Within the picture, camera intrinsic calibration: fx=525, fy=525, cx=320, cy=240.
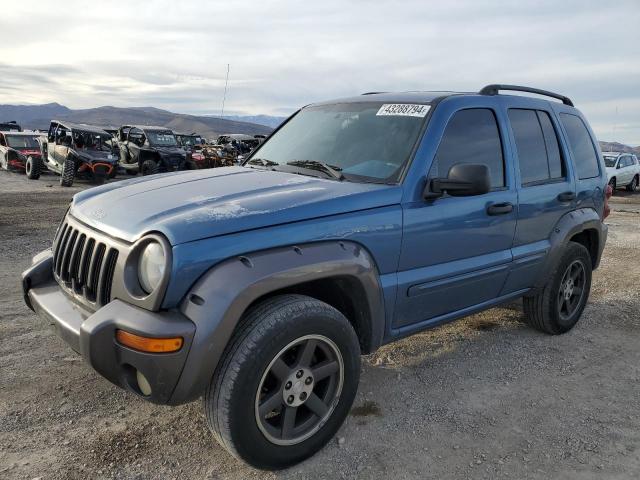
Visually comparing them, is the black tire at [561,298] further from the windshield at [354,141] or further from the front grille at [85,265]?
the front grille at [85,265]

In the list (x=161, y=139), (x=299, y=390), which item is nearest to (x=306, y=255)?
(x=299, y=390)

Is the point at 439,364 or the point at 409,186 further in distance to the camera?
the point at 439,364

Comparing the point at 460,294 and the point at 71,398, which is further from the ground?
the point at 460,294

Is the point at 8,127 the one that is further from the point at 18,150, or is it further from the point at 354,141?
the point at 354,141

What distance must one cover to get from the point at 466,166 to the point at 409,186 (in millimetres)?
326

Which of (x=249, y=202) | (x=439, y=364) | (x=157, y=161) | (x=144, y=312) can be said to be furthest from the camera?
(x=157, y=161)

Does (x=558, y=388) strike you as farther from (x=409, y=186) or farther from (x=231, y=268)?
(x=231, y=268)

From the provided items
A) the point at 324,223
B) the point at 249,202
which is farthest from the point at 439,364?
the point at 249,202

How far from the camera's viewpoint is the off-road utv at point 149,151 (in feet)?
62.7

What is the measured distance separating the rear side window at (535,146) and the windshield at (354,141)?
0.94m

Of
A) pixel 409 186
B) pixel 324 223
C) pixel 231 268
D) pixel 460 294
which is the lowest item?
pixel 460 294

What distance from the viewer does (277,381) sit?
98.7 inches

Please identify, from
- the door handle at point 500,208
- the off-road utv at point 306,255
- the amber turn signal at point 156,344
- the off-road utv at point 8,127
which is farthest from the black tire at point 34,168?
the amber turn signal at point 156,344

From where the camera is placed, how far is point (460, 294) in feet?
11.0
